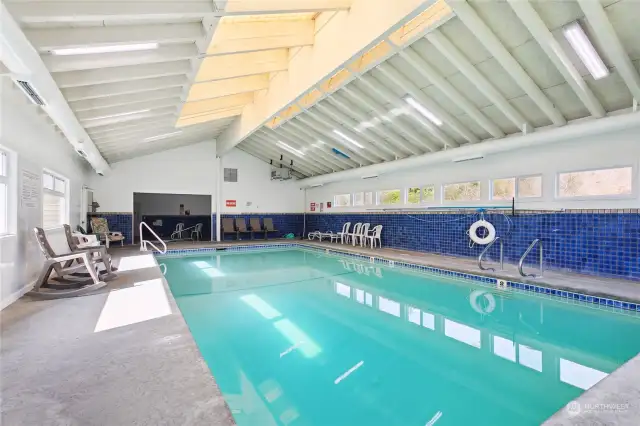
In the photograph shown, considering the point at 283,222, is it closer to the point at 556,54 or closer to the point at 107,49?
the point at 107,49

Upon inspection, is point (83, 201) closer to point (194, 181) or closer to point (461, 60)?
point (194, 181)

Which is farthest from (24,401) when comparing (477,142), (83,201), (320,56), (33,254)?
(83,201)

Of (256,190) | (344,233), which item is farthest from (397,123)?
(256,190)

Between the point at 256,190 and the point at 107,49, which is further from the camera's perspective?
the point at 256,190

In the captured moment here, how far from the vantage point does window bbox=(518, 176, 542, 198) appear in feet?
19.5

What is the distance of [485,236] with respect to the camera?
21.7 ft

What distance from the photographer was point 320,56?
454 cm

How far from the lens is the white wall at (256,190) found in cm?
1171

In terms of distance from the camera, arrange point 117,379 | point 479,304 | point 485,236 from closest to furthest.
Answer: point 117,379 → point 479,304 → point 485,236

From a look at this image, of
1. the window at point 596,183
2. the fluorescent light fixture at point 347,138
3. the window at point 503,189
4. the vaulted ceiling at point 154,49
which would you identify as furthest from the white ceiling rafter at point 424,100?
the fluorescent light fixture at point 347,138

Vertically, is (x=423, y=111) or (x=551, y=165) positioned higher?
(x=423, y=111)

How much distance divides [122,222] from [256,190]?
442cm

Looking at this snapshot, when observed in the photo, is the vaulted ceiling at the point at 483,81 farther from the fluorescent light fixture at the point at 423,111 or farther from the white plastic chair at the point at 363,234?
the white plastic chair at the point at 363,234

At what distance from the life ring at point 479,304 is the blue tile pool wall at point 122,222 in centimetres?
969
